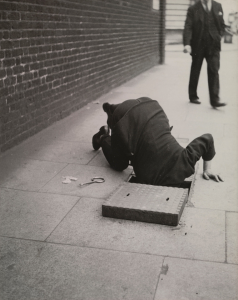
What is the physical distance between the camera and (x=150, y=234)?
3.75m

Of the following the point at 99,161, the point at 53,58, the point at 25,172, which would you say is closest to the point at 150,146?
the point at 99,161

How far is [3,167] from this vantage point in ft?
17.7

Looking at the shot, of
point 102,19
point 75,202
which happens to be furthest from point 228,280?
point 102,19

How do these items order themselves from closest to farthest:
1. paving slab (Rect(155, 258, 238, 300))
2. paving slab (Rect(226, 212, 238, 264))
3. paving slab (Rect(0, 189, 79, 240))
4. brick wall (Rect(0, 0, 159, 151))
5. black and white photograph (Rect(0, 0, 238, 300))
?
paving slab (Rect(155, 258, 238, 300)) < black and white photograph (Rect(0, 0, 238, 300)) < paving slab (Rect(226, 212, 238, 264)) < paving slab (Rect(0, 189, 79, 240)) < brick wall (Rect(0, 0, 159, 151))

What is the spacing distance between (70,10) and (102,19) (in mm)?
2217

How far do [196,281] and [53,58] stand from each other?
5.07 meters

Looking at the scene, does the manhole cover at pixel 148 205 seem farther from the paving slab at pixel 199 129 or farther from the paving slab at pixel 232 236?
the paving slab at pixel 199 129

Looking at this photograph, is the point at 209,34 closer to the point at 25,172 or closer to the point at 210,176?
the point at 210,176

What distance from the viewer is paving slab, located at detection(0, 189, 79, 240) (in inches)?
150

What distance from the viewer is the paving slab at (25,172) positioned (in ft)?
16.0

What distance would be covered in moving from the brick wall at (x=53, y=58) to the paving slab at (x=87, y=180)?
113cm

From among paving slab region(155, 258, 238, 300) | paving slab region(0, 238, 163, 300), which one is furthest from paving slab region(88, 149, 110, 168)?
paving slab region(155, 258, 238, 300)

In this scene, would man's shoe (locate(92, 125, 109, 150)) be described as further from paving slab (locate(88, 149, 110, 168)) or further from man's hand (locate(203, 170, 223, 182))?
man's hand (locate(203, 170, 223, 182))

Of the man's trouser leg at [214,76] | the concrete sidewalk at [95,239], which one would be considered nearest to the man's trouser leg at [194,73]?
the man's trouser leg at [214,76]
